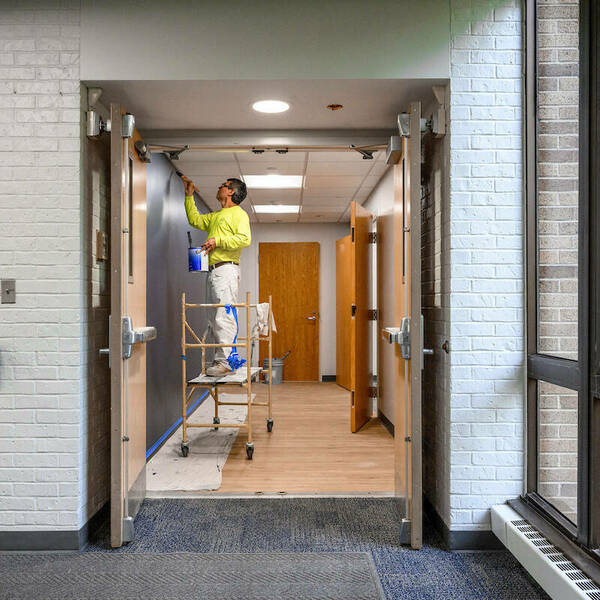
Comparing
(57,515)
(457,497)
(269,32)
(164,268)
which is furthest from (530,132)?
(164,268)

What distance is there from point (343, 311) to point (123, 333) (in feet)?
16.3

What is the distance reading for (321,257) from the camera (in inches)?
316

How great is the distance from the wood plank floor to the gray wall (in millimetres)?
634

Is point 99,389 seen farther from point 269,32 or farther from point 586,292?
point 586,292

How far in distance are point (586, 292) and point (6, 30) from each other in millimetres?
2533

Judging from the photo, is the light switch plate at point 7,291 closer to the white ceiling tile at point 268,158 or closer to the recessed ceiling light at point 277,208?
the white ceiling tile at point 268,158

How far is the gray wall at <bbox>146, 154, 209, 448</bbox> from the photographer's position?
397cm

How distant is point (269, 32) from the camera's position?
8.00 feet

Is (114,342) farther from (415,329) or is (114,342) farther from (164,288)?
(164,288)

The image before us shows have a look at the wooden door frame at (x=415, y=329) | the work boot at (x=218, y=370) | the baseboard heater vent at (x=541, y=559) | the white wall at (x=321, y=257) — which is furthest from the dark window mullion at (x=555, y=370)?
the white wall at (x=321, y=257)

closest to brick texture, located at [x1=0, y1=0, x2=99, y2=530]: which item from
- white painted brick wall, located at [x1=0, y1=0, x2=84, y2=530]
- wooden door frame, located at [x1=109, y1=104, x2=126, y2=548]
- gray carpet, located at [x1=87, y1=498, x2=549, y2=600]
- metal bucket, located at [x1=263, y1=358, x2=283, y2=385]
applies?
white painted brick wall, located at [x1=0, y1=0, x2=84, y2=530]

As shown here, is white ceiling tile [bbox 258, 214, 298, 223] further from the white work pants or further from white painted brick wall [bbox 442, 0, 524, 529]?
white painted brick wall [bbox 442, 0, 524, 529]

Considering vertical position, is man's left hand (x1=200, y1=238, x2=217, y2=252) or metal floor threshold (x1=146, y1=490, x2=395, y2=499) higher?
man's left hand (x1=200, y1=238, x2=217, y2=252)

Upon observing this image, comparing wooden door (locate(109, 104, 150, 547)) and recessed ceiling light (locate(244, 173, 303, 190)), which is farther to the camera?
recessed ceiling light (locate(244, 173, 303, 190))
